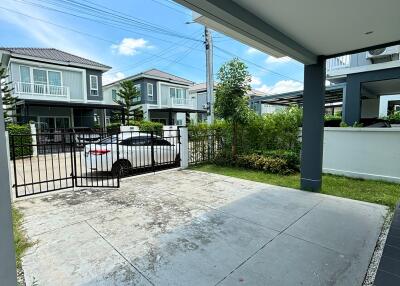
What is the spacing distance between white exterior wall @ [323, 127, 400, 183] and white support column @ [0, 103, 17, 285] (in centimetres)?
780

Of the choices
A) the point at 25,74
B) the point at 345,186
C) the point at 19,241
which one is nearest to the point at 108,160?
the point at 19,241

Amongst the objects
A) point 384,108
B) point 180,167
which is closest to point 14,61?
point 180,167

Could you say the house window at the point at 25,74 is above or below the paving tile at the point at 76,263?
above

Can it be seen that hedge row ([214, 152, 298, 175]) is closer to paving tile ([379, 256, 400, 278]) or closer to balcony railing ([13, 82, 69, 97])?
paving tile ([379, 256, 400, 278])

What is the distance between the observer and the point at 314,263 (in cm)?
283

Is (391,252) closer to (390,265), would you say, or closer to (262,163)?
(390,265)

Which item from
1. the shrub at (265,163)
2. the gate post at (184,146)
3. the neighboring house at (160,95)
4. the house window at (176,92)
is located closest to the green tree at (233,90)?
the shrub at (265,163)

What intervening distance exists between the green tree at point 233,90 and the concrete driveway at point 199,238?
12.1 ft

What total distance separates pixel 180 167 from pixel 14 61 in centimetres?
1582

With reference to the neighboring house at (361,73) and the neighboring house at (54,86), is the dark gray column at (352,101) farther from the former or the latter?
the neighboring house at (54,86)

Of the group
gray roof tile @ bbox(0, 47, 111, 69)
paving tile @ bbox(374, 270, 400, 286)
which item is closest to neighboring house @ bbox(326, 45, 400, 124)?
paving tile @ bbox(374, 270, 400, 286)

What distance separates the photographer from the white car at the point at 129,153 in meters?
7.05

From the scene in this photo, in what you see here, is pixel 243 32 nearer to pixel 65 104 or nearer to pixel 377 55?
pixel 377 55

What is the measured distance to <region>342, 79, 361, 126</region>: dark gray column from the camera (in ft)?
30.5
